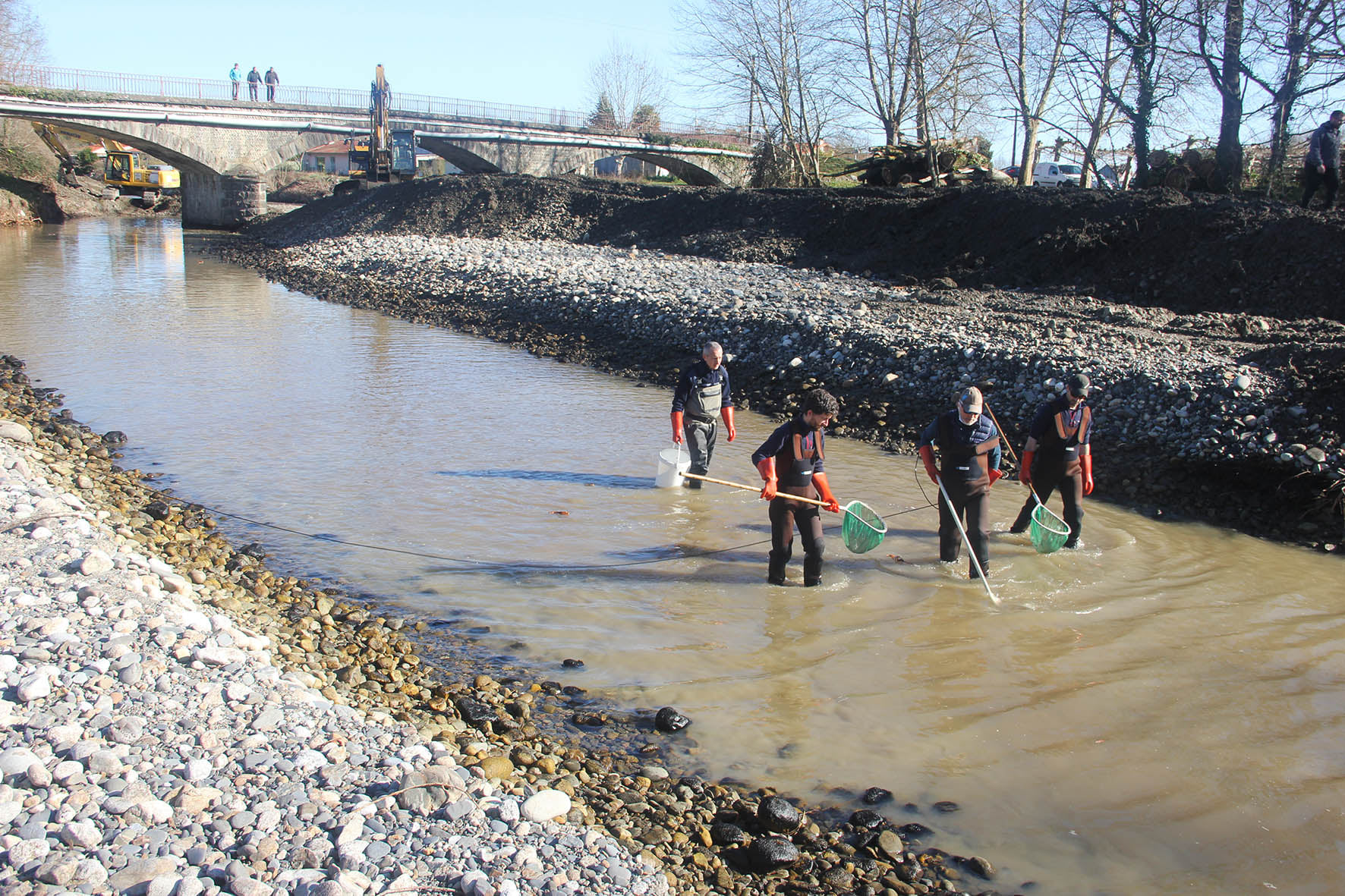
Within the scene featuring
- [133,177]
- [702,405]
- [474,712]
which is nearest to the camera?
[474,712]

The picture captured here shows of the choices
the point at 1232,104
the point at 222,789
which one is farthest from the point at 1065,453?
the point at 1232,104

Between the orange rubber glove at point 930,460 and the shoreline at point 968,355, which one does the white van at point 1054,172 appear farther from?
the orange rubber glove at point 930,460

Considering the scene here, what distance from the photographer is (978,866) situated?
14.9ft

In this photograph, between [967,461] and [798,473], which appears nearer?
[798,473]

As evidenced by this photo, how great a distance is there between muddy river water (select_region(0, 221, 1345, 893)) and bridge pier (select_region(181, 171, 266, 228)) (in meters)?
39.6

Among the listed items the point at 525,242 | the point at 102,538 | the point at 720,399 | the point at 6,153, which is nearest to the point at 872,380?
the point at 720,399

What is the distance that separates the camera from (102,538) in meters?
7.03

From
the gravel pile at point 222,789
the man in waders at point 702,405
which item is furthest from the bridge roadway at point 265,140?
the gravel pile at point 222,789

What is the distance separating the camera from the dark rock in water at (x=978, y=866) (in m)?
4.50

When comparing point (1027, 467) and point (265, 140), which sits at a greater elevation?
point (265, 140)

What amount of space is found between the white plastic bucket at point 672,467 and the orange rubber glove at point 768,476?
9.34 ft

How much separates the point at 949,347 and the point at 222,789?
11521 millimetres

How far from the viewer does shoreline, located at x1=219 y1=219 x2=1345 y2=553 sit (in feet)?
→ 33.1

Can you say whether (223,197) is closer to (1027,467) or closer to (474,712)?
(1027,467)
